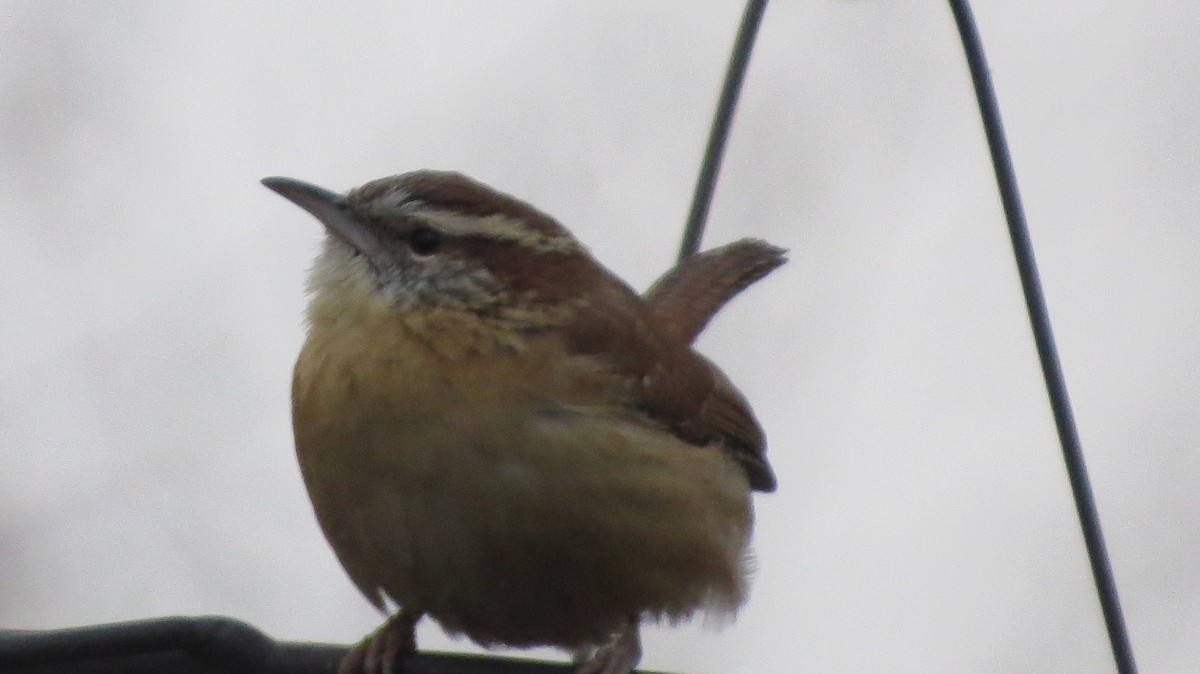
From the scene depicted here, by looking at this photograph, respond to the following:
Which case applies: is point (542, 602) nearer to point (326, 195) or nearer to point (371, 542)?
point (371, 542)

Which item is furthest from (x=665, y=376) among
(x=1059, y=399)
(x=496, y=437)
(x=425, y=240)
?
(x=1059, y=399)

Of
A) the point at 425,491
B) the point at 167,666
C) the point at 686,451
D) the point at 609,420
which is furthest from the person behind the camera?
the point at 686,451

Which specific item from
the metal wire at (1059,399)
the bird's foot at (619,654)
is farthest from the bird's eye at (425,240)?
the metal wire at (1059,399)

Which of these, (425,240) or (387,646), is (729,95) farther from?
(387,646)

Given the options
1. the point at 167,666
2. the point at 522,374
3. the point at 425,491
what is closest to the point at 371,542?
the point at 425,491

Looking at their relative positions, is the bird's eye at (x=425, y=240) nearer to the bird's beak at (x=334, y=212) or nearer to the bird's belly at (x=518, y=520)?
the bird's beak at (x=334, y=212)

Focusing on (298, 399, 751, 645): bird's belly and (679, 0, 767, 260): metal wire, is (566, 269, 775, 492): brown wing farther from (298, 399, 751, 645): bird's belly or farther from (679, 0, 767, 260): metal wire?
(679, 0, 767, 260): metal wire
